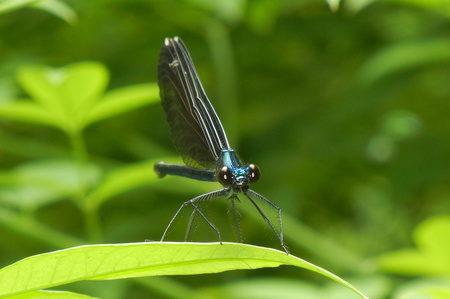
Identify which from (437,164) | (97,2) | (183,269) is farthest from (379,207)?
(183,269)

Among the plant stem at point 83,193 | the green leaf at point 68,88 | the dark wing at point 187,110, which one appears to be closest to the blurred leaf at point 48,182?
the plant stem at point 83,193

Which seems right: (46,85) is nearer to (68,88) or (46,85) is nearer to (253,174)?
(68,88)

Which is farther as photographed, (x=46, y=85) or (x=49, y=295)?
(x=46, y=85)

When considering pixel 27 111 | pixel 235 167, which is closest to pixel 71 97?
pixel 27 111

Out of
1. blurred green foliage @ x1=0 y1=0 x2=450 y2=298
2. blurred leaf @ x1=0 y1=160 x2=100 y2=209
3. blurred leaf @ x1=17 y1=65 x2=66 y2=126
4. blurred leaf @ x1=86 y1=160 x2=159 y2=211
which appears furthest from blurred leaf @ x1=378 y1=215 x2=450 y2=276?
blurred leaf @ x1=17 y1=65 x2=66 y2=126

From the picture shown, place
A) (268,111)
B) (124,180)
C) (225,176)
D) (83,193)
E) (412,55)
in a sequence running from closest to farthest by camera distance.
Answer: (225,176) → (124,180) → (83,193) → (412,55) → (268,111)

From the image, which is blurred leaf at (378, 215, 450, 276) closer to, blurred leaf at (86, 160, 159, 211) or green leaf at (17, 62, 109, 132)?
blurred leaf at (86, 160, 159, 211)

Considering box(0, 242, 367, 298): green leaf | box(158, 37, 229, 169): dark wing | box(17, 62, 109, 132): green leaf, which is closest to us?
box(0, 242, 367, 298): green leaf

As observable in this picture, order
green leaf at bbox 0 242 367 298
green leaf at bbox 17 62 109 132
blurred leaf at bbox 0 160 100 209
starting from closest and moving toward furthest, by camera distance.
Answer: green leaf at bbox 0 242 367 298, green leaf at bbox 17 62 109 132, blurred leaf at bbox 0 160 100 209
